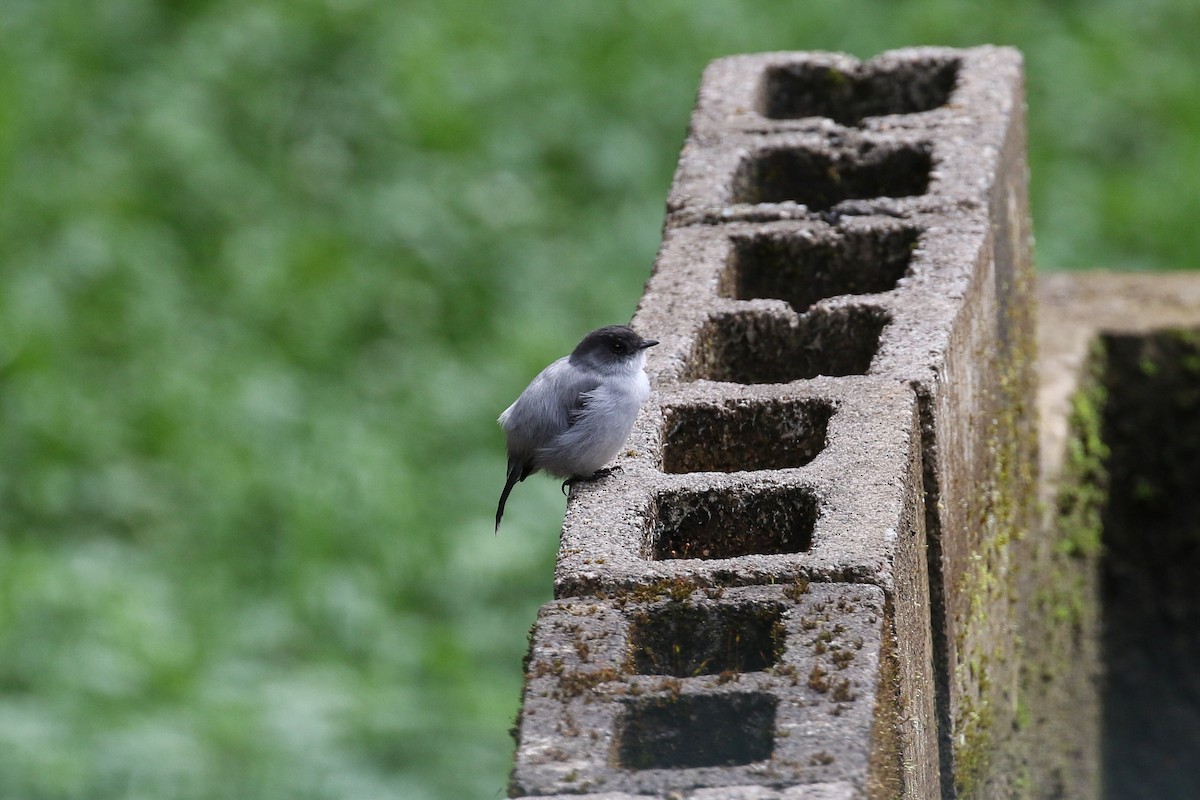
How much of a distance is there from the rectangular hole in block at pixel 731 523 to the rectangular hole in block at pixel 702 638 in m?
0.31

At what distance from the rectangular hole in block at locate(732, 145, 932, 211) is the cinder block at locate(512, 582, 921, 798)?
67.2 inches

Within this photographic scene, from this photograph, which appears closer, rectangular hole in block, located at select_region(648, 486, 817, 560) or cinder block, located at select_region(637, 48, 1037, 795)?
rectangular hole in block, located at select_region(648, 486, 817, 560)

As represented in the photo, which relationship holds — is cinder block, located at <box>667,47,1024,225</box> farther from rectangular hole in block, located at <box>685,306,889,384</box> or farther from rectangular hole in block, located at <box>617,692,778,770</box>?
rectangular hole in block, located at <box>617,692,778,770</box>

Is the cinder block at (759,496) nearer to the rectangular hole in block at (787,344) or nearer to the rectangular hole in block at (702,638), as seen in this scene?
the rectangular hole in block at (702,638)

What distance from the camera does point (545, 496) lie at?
272 inches

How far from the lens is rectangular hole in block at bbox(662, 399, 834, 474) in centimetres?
309

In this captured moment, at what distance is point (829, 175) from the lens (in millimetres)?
4055

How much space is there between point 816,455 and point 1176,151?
6.32 metres

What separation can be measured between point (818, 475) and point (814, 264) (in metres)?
1.03

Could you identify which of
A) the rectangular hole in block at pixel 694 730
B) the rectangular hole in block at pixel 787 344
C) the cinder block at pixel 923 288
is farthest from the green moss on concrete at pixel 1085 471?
the rectangular hole in block at pixel 694 730

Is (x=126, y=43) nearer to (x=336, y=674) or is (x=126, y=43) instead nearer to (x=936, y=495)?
(x=336, y=674)

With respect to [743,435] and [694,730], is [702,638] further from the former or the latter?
[743,435]

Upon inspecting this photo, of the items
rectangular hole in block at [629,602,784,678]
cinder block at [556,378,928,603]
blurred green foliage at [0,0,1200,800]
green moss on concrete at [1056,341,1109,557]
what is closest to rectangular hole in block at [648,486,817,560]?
cinder block at [556,378,928,603]

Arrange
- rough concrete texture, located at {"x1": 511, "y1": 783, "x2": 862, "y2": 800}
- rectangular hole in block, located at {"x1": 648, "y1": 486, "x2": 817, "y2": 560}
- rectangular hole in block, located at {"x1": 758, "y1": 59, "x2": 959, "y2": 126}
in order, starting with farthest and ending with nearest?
1. rectangular hole in block, located at {"x1": 758, "y1": 59, "x2": 959, "y2": 126}
2. rectangular hole in block, located at {"x1": 648, "y1": 486, "x2": 817, "y2": 560}
3. rough concrete texture, located at {"x1": 511, "y1": 783, "x2": 862, "y2": 800}
